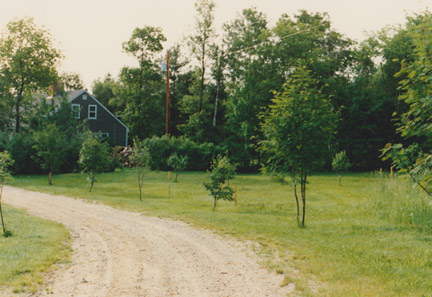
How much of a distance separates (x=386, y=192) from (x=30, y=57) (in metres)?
40.7

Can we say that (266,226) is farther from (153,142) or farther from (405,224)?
(153,142)

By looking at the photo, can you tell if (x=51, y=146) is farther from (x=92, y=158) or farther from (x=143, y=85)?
(x=143, y=85)

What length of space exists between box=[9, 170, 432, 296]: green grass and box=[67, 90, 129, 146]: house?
25.3 metres

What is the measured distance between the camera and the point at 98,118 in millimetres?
50969

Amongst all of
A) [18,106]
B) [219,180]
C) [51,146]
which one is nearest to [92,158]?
[51,146]

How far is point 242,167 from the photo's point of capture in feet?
136

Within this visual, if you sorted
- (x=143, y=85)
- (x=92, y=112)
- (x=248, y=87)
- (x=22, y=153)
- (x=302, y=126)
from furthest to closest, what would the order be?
(x=143, y=85)
(x=92, y=112)
(x=248, y=87)
(x=22, y=153)
(x=302, y=126)

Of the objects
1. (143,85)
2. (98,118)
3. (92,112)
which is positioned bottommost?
(98,118)

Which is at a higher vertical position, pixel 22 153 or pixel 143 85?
pixel 143 85

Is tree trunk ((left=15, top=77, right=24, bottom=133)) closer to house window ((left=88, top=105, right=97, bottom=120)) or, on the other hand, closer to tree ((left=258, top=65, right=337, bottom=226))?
house window ((left=88, top=105, right=97, bottom=120))

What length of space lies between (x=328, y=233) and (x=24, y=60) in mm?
41578

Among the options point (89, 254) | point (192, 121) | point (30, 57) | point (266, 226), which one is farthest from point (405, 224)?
point (30, 57)

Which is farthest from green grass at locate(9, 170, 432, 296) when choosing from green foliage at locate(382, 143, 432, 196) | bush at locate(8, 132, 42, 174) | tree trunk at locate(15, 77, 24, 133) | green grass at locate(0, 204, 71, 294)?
tree trunk at locate(15, 77, 24, 133)

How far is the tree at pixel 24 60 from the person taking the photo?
43219 mm
